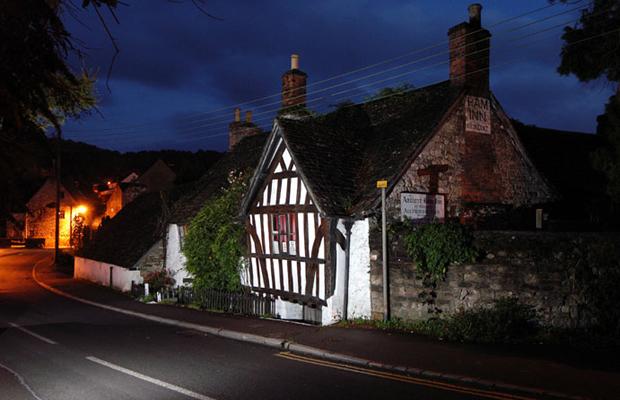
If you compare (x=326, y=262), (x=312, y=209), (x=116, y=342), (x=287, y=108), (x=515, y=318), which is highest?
(x=287, y=108)

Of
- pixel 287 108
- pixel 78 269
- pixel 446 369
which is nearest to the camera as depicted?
pixel 446 369

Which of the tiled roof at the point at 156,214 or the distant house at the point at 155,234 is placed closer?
the distant house at the point at 155,234

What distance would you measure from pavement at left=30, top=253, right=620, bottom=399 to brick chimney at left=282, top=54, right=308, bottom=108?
11.0 meters

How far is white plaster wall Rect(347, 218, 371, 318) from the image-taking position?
13.8m

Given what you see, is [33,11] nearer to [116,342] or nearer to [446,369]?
[446,369]

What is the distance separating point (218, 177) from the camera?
82.3 feet

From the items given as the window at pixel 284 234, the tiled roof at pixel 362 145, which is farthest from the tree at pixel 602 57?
the window at pixel 284 234

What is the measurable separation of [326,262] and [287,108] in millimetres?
9922

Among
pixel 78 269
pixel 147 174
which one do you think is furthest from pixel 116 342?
pixel 147 174

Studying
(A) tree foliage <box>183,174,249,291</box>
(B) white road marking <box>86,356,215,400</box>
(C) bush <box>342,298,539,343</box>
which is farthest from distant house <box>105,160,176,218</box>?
(C) bush <box>342,298,539,343</box>

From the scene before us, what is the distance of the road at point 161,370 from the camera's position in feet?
25.5

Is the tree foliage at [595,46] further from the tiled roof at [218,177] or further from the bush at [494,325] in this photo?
the tiled roof at [218,177]

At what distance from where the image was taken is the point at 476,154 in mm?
16391

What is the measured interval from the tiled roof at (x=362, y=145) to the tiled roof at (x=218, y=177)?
553cm
